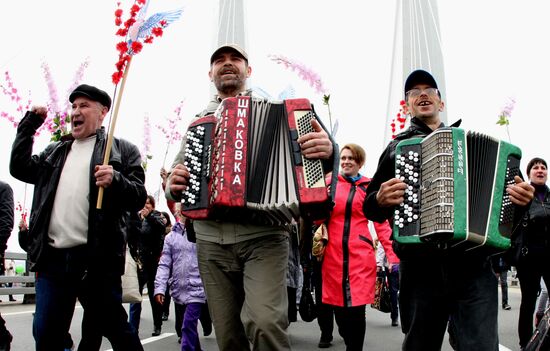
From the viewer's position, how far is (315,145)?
3.52 metres

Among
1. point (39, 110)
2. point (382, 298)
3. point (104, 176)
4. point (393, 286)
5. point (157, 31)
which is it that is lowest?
point (393, 286)

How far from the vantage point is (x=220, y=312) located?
3756mm

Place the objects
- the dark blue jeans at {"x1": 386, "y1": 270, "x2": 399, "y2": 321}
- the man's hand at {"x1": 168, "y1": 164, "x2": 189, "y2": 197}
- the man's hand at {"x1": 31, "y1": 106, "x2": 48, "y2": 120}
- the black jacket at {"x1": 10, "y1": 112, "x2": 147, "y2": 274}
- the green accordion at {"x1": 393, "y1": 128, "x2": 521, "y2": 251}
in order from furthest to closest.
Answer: the dark blue jeans at {"x1": 386, "y1": 270, "x2": 399, "y2": 321}
the man's hand at {"x1": 31, "y1": 106, "x2": 48, "y2": 120}
the black jacket at {"x1": 10, "y1": 112, "x2": 147, "y2": 274}
the man's hand at {"x1": 168, "y1": 164, "x2": 189, "y2": 197}
the green accordion at {"x1": 393, "y1": 128, "x2": 521, "y2": 251}

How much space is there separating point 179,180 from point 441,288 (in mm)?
1639

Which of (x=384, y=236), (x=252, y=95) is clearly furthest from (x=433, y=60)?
(x=252, y=95)

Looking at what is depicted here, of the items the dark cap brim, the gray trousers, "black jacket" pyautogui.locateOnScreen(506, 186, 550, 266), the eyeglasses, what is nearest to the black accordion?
the gray trousers

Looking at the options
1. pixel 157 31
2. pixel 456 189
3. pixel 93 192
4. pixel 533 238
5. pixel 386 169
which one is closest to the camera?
pixel 456 189

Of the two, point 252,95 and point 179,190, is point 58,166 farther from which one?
point 252,95

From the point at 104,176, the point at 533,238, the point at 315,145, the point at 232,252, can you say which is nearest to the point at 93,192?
the point at 104,176

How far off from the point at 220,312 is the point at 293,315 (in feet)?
18.2

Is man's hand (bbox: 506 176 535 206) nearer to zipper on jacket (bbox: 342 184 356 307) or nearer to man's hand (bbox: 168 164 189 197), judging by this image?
man's hand (bbox: 168 164 189 197)

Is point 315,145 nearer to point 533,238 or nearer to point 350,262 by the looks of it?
point 350,262

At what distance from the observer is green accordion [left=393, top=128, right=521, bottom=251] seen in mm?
3344

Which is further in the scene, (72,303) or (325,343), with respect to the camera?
(325,343)
